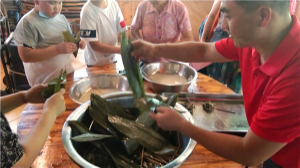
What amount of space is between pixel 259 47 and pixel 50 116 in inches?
31.4

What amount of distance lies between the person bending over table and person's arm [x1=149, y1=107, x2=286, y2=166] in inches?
15.2

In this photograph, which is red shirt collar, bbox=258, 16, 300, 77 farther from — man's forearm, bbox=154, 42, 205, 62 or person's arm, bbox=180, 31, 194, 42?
person's arm, bbox=180, 31, 194, 42

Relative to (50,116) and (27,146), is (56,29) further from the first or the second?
(27,146)

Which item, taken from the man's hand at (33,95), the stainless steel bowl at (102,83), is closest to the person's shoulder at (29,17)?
the stainless steel bowl at (102,83)

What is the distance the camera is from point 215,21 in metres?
2.03

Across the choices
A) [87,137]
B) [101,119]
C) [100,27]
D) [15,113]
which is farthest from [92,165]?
[15,113]

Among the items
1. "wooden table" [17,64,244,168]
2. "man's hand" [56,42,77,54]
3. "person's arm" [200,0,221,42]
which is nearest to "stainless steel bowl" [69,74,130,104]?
"wooden table" [17,64,244,168]

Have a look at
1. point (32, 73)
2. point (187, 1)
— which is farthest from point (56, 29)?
point (187, 1)

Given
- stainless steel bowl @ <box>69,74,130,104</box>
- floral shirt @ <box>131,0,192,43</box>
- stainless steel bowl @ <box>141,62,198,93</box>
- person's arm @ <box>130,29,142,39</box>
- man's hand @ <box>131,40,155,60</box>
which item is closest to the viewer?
man's hand @ <box>131,40,155,60</box>

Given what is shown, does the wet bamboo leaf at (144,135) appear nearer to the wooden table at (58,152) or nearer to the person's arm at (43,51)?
the wooden table at (58,152)

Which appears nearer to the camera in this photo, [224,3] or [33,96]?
[224,3]

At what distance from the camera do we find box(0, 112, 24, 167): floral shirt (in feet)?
2.10

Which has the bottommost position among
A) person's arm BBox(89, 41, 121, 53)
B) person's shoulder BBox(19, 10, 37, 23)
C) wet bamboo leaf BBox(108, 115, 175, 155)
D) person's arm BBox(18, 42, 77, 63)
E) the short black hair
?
wet bamboo leaf BBox(108, 115, 175, 155)

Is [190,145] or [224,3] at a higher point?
[224,3]
